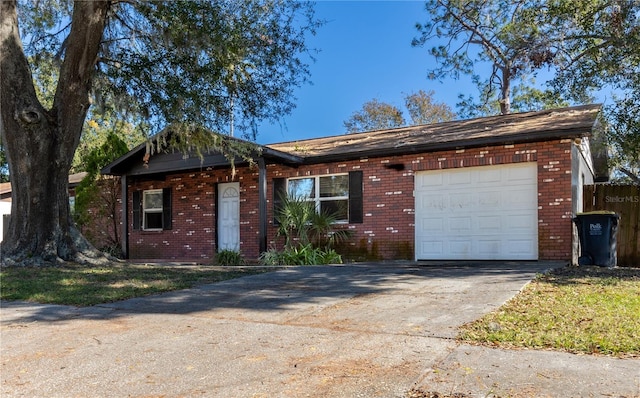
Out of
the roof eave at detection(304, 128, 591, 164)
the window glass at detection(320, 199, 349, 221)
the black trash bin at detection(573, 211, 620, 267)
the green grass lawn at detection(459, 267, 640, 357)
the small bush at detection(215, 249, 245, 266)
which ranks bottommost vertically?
the small bush at detection(215, 249, 245, 266)

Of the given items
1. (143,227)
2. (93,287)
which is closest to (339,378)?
(93,287)

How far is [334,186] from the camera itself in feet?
43.8

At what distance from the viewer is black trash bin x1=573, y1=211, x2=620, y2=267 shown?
9.56 meters

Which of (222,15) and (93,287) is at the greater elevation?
(222,15)

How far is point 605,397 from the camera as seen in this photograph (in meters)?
2.88

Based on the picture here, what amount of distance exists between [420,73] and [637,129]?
28.4ft

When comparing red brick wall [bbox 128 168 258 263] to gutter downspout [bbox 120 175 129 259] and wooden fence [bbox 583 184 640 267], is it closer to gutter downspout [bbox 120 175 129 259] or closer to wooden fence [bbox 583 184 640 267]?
gutter downspout [bbox 120 175 129 259]

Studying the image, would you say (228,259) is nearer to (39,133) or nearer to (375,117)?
(39,133)

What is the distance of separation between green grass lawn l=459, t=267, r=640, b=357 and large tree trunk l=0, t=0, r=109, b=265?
886cm

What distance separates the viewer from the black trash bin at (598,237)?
376 inches

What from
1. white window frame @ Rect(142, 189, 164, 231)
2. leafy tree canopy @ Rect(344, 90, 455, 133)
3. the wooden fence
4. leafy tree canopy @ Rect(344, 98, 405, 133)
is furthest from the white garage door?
leafy tree canopy @ Rect(344, 98, 405, 133)

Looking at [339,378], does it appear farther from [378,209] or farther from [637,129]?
[637,129]

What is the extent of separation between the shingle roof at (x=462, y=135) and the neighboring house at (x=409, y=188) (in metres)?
0.03

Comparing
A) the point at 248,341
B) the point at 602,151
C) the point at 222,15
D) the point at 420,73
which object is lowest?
the point at 248,341
